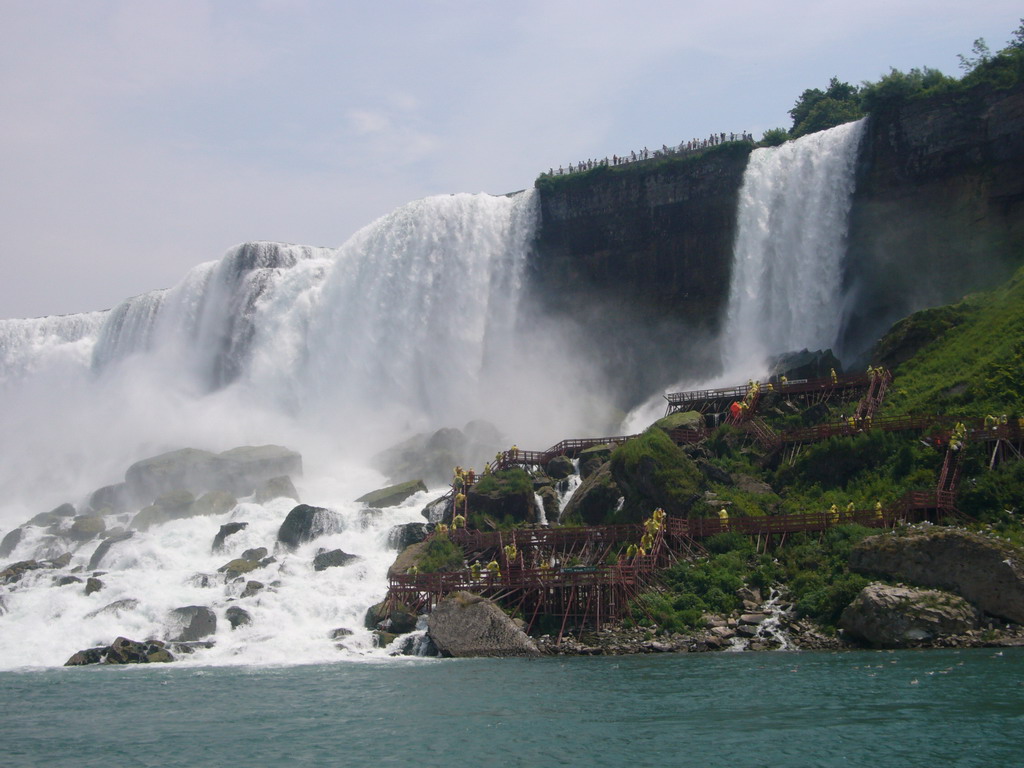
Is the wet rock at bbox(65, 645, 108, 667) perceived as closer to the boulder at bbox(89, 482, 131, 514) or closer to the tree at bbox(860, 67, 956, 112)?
the boulder at bbox(89, 482, 131, 514)

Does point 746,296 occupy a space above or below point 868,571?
above

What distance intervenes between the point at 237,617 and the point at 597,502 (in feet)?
43.8

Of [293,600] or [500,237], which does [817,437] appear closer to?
[293,600]

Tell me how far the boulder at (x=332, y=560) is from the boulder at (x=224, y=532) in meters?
6.43

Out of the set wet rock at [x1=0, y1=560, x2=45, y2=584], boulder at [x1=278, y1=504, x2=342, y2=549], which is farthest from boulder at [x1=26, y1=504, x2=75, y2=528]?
boulder at [x1=278, y1=504, x2=342, y2=549]

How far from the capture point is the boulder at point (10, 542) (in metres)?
55.7

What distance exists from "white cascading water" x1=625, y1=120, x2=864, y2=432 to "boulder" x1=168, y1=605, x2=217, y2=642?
84.8 feet

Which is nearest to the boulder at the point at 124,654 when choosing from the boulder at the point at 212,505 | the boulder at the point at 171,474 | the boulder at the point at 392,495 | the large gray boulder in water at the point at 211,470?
the boulder at the point at 392,495

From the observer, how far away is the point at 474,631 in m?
32.8

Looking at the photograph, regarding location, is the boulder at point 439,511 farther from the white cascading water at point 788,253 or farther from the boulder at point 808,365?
the boulder at point 808,365

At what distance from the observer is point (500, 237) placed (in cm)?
6688

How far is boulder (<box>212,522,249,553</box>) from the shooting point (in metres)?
48.0

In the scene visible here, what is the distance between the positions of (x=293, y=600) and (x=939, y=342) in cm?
2603

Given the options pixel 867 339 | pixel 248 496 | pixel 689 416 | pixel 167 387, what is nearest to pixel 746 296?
pixel 867 339
